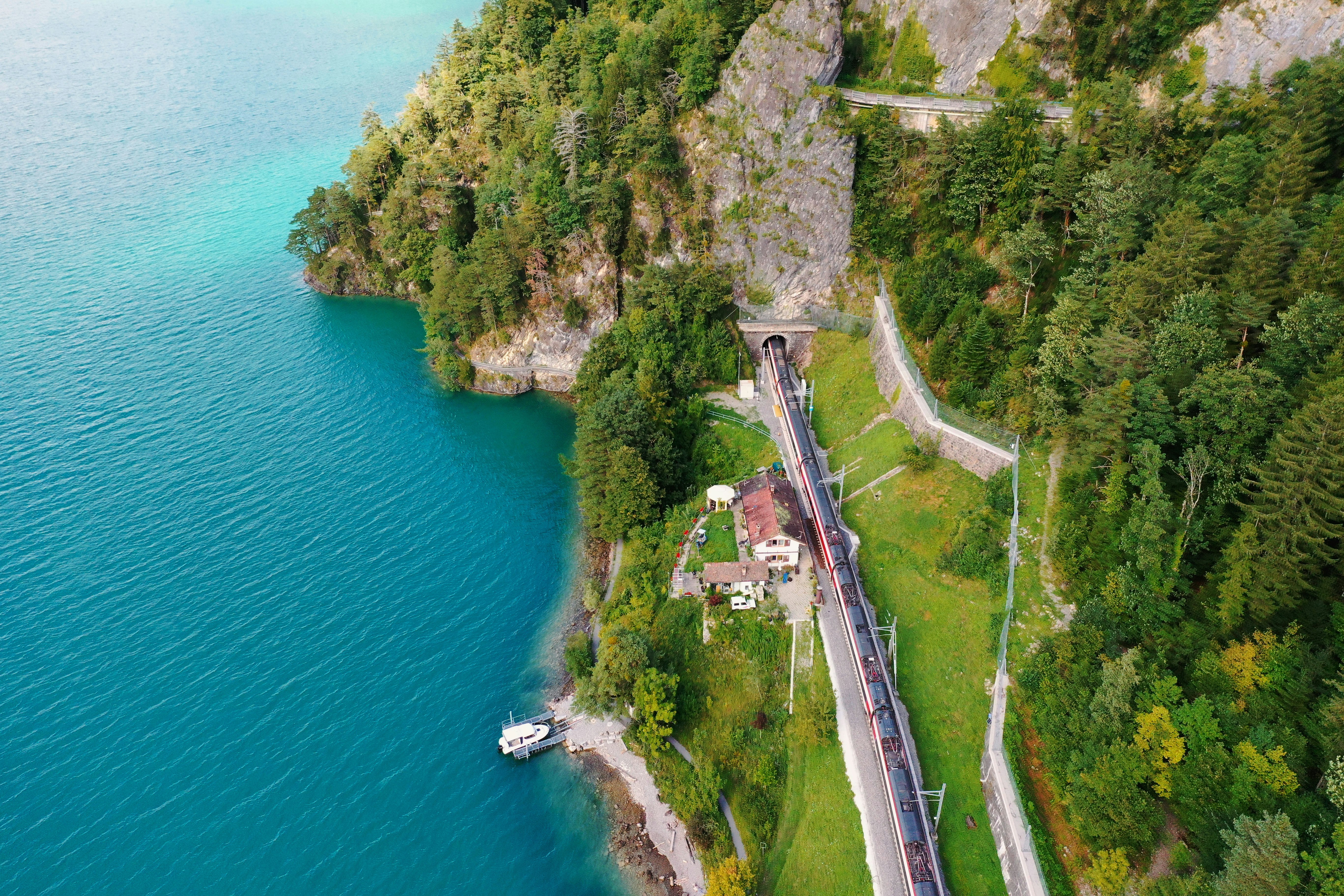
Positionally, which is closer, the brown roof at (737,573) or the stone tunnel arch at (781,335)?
the brown roof at (737,573)

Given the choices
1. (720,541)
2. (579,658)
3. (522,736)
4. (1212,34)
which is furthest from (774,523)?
(1212,34)

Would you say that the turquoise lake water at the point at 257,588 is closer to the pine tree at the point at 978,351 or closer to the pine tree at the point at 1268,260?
the pine tree at the point at 978,351

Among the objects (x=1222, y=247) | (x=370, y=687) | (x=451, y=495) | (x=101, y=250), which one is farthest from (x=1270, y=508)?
(x=101, y=250)

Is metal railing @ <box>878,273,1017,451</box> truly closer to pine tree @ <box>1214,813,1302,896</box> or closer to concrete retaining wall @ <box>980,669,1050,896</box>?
concrete retaining wall @ <box>980,669,1050,896</box>

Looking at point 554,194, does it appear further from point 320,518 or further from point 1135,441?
point 1135,441

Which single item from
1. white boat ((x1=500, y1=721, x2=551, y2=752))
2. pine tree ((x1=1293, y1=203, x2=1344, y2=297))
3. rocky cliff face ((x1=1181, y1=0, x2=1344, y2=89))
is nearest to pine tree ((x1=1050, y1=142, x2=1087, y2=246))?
rocky cliff face ((x1=1181, y1=0, x2=1344, y2=89))

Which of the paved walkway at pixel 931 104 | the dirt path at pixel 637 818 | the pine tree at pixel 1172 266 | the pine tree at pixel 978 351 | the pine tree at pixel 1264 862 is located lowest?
the dirt path at pixel 637 818

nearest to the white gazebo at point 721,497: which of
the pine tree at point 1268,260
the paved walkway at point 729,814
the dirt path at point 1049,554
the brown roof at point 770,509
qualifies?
the brown roof at point 770,509
